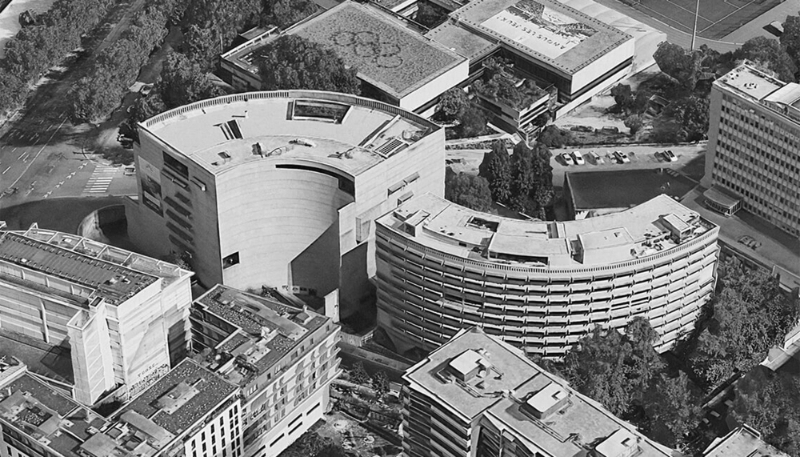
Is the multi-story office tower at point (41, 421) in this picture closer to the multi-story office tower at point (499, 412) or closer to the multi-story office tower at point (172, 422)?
the multi-story office tower at point (172, 422)

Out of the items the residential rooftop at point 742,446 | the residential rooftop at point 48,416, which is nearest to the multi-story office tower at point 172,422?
the residential rooftop at point 48,416

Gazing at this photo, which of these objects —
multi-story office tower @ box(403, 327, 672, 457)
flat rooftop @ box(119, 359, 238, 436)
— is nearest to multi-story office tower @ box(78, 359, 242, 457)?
flat rooftop @ box(119, 359, 238, 436)

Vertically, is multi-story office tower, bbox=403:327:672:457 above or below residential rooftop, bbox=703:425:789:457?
above

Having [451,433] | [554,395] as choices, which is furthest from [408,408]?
[554,395]

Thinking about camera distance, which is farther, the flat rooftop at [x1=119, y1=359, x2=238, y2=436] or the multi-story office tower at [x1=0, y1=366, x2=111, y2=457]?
the flat rooftop at [x1=119, y1=359, x2=238, y2=436]

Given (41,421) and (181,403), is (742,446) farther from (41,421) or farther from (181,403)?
(41,421)

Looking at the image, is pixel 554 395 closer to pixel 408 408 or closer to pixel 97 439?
pixel 408 408

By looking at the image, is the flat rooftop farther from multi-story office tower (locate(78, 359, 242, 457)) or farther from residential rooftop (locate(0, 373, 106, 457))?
residential rooftop (locate(0, 373, 106, 457))
